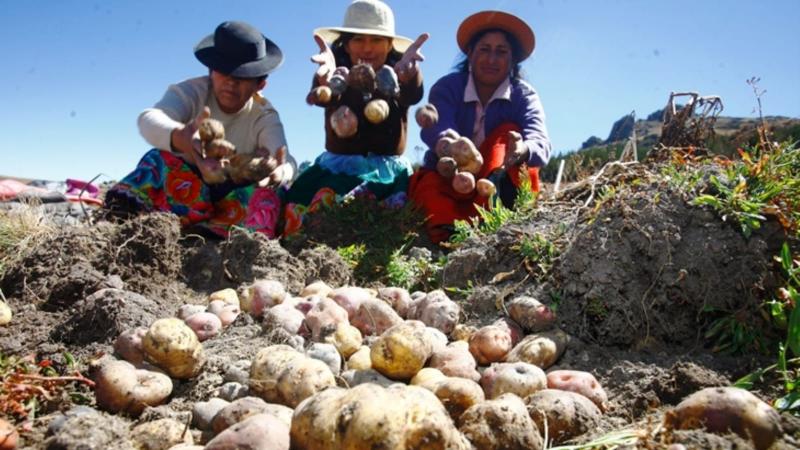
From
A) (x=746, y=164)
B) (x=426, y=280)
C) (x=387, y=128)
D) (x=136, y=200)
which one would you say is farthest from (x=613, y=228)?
(x=136, y=200)

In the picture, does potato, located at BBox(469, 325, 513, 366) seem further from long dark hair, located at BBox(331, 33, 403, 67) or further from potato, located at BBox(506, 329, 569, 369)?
long dark hair, located at BBox(331, 33, 403, 67)

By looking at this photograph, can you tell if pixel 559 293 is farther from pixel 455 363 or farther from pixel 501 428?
pixel 501 428

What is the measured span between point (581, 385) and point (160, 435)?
59.5 inches

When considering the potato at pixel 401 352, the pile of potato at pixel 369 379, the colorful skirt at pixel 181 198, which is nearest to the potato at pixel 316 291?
the pile of potato at pixel 369 379

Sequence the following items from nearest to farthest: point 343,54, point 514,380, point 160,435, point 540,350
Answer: point 160,435 → point 514,380 → point 540,350 → point 343,54

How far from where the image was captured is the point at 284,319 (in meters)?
3.01

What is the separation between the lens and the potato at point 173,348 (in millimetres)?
2576

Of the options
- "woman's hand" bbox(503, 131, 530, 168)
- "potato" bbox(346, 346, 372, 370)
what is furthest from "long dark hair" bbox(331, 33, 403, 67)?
"potato" bbox(346, 346, 372, 370)

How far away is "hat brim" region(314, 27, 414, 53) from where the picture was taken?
5.36 metres

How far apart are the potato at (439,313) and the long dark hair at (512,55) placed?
304 cm

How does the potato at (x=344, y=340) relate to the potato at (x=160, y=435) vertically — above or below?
above

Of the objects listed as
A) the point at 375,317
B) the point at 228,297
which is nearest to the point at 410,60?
the point at 228,297

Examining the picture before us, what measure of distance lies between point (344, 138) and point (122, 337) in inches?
124

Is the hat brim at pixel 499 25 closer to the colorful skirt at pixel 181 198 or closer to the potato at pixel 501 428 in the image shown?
the colorful skirt at pixel 181 198
